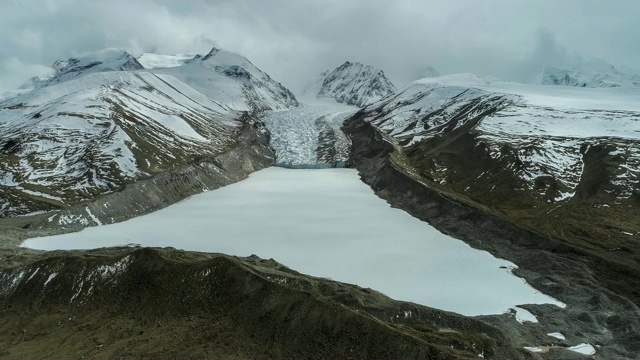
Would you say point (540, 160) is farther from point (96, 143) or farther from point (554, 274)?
point (96, 143)

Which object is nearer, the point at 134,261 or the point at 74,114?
the point at 134,261

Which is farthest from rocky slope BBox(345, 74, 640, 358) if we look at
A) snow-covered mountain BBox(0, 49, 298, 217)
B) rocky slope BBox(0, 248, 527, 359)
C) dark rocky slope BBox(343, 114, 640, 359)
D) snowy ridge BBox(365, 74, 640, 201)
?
snow-covered mountain BBox(0, 49, 298, 217)

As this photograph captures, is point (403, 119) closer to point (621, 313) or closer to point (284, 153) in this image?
point (284, 153)

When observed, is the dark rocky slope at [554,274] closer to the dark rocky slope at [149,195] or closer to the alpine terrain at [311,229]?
the alpine terrain at [311,229]

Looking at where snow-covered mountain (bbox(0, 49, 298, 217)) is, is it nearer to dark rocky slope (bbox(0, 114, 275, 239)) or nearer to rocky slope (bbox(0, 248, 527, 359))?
dark rocky slope (bbox(0, 114, 275, 239))

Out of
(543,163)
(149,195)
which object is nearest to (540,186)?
(543,163)

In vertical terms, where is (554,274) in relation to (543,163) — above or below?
below

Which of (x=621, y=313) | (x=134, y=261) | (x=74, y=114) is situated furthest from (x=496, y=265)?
(x=74, y=114)
